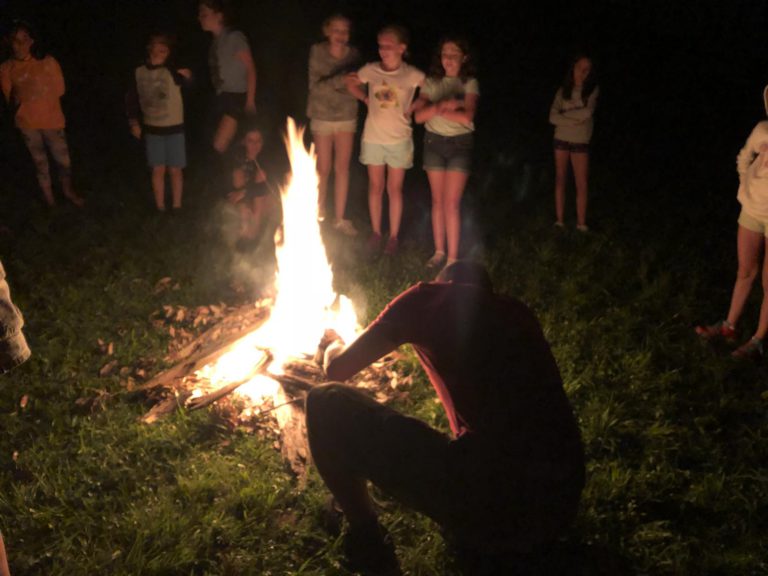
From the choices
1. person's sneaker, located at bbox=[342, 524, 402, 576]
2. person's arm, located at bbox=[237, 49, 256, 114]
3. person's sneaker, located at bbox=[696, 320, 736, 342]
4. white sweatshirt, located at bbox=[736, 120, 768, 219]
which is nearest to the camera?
person's sneaker, located at bbox=[342, 524, 402, 576]

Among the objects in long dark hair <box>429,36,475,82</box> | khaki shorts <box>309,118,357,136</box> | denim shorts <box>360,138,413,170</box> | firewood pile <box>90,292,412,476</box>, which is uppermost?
long dark hair <box>429,36,475,82</box>

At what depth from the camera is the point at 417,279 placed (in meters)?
7.00

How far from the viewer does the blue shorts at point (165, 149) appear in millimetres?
8172

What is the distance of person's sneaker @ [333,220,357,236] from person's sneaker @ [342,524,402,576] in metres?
4.68

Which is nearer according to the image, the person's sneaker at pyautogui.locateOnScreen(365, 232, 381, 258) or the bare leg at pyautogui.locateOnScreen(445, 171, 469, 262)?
the bare leg at pyautogui.locateOnScreen(445, 171, 469, 262)

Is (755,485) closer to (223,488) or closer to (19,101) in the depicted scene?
(223,488)

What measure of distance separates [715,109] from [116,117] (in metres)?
10.7

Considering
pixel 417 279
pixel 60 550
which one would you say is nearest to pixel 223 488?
pixel 60 550

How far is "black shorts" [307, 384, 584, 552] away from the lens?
3109mm

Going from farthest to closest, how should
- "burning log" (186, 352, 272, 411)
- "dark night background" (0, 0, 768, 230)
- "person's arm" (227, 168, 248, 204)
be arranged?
"dark night background" (0, 0, 768, 230), "person's arm" (227, 168, 248, 204), "burning log" (186, 352, 272, 411)

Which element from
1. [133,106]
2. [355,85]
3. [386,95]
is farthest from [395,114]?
[133,106]

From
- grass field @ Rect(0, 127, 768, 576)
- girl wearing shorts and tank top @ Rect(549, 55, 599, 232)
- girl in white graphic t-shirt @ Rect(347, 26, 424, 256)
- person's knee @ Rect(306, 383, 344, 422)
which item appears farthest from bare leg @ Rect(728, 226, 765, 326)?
person's knee @ Rect(306, 383, 344, 422)

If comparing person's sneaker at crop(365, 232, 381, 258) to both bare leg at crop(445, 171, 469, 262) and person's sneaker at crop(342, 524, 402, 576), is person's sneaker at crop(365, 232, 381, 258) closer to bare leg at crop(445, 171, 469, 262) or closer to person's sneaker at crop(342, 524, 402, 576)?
bare leg at crop(445, 171, 469, 262)

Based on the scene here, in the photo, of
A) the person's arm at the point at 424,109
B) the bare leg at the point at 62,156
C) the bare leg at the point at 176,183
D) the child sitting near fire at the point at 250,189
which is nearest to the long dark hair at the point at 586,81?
the person's arm at the point at 424,109
